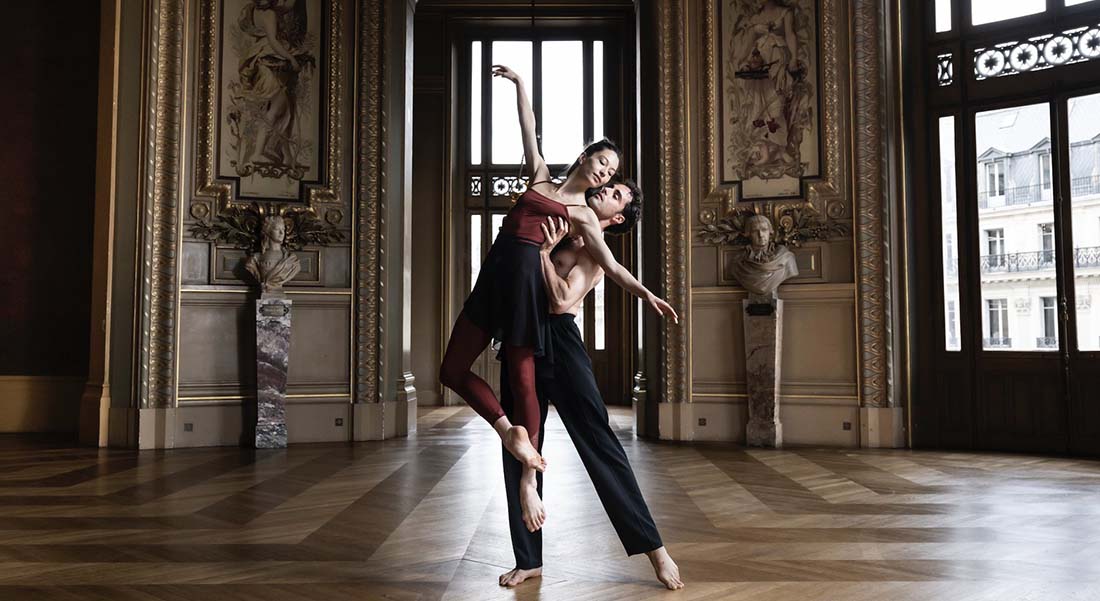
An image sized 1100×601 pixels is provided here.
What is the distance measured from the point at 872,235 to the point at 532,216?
186 inches

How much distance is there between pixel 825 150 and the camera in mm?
6781

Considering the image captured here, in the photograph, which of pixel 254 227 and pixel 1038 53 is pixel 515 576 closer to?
pixel 254 227

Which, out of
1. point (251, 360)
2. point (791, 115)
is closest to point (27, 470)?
point (251, 360)

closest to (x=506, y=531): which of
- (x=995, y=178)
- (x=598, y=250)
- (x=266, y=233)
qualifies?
(x=598, y=250)

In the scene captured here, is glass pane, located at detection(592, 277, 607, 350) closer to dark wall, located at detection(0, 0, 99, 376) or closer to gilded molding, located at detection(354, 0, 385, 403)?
gilded molding, located at detection(354, 0, 385, 403)

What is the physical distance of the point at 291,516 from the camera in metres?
3.94

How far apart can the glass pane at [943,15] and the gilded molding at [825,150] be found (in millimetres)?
757

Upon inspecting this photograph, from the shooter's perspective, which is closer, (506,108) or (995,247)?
(995,247)

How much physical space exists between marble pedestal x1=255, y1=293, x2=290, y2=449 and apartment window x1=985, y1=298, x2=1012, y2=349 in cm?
550

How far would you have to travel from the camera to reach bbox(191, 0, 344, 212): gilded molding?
6.74 m

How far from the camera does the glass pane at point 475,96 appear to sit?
11.7 metres

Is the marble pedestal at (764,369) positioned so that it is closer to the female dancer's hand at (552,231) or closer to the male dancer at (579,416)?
the male dancer at (579,416)

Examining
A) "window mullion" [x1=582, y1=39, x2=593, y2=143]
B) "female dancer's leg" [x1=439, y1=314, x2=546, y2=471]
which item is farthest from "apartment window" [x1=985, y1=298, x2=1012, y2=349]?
"window mullion" [x1=582, y1=39, x2=593, y2=143]

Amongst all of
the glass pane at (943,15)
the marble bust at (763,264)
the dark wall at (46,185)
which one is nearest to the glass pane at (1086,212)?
the glass pane at (943,15)
